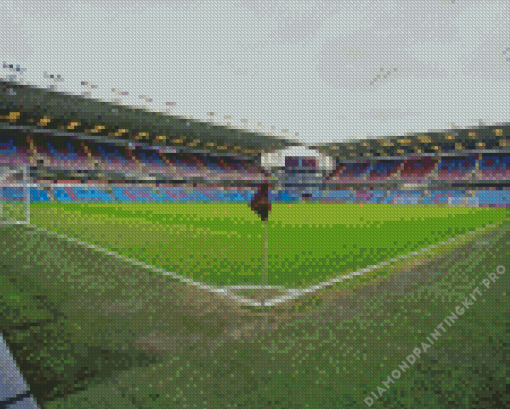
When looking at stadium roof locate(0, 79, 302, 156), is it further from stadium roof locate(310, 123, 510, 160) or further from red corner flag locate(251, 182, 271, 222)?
red corner flag locate(251, 182, 271, 222)

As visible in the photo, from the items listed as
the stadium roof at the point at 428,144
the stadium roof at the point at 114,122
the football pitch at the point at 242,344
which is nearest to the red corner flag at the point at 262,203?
the football pitch at the point at 242,344

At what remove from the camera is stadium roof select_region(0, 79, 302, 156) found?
27.6 meters

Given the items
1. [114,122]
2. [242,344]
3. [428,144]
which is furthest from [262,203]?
[428,144]

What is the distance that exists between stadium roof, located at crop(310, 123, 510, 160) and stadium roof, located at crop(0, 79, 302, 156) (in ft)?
27.6

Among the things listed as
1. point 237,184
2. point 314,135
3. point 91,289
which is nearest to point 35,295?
point 91,289

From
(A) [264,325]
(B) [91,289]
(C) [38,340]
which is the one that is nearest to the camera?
(C) [38,340]

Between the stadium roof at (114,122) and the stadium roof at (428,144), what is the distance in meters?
8.42

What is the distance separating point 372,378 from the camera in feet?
6.77

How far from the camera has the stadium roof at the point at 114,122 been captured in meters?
27.6

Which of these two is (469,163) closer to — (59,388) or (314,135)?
(314,135)

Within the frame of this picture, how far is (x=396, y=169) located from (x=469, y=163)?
909 centimetres

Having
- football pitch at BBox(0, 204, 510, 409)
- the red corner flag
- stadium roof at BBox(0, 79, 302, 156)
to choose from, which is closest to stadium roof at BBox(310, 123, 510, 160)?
stadium roof at BBox(0, 79, 302, 156)

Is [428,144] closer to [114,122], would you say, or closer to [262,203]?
[114,122]

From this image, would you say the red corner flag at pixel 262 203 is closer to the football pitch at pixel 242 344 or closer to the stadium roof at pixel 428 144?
the football pitch at pixel 242 344
